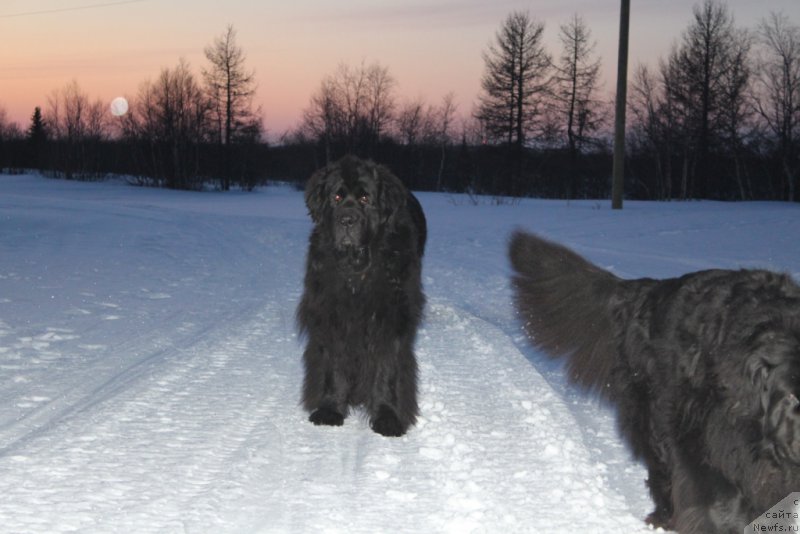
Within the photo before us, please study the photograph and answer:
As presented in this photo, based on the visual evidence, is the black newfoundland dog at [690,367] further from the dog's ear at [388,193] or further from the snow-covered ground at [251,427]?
the dog's ear at [388,193]

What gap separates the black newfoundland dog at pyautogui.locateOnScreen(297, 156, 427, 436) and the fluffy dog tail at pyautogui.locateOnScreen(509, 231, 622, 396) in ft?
3.86

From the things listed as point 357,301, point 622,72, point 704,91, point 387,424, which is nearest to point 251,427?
point 387,424

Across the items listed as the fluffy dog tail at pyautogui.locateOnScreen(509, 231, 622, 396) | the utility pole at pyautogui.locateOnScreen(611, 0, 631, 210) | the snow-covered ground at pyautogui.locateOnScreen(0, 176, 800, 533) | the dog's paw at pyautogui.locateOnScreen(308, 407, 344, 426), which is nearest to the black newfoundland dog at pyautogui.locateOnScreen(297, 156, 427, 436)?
the dog's paw at pyautogui.locateOnScreen(308, 407, 344, 426)

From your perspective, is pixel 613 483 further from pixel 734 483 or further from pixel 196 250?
A: pixel 196 250

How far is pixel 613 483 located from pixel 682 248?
458 inches

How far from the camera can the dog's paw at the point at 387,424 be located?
4.55 meters

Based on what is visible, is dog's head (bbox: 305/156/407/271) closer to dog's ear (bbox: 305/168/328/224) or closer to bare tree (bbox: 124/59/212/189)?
dog's ear (bbox: 305/168/328/224)

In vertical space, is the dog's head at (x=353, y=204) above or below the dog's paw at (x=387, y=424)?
above

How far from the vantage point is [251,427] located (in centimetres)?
448

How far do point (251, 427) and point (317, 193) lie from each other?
1494 millimetres

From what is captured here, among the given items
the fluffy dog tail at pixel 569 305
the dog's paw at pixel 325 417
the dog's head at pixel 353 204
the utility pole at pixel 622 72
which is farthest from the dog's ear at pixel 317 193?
the utility pole at pixel 622 72

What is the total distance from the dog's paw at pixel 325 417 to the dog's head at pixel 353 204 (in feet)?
2.86

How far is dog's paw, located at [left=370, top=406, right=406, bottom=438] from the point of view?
4.55 metres

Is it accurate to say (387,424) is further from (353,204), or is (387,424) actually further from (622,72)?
(622,72)
